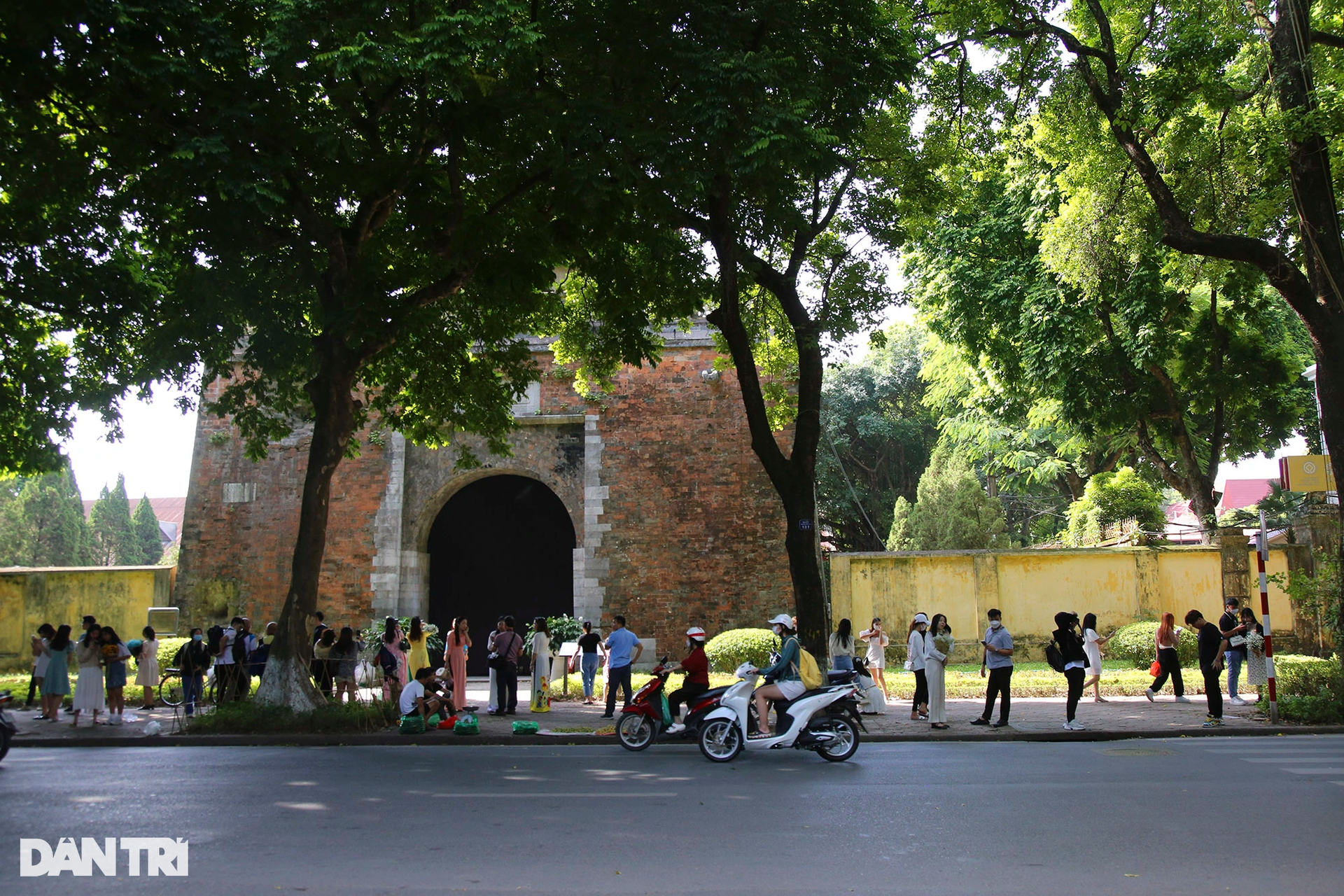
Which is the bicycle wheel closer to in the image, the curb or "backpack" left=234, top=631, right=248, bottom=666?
"backpack" left=234, top=631, right=248, bottom=666

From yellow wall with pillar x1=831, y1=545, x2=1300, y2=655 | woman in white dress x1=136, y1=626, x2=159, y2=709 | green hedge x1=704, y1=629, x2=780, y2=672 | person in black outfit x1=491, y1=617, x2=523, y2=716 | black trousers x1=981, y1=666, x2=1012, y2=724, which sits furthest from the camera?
yellow wall with pillar x1=831, y1=545, x2=1300, y2=655

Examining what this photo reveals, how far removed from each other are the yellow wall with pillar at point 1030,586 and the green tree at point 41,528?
49150mm

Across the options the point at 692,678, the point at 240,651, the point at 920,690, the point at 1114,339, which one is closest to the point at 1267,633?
the point at 920,690

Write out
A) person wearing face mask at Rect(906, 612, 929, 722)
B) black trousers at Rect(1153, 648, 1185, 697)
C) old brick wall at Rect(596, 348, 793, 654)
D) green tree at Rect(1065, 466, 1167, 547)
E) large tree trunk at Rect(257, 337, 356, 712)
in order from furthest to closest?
green tree at Rect(1065, 466, 1167, 547), old brick wall at Rect(596, 348, 793, 654), black trousers at Rect(1153, 648, 1185, 697), person wearing face mask at Rect(906, 612, 929, 722), large tree trunk at Rect(257, 337, 356, 712)

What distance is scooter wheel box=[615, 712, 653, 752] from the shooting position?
438 inches

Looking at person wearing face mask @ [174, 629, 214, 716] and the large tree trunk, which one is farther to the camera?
person wearing face mask @ [174, 629, 214, 716]

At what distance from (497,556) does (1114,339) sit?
51.9 ft

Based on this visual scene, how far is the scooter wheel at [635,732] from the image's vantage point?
11.1m

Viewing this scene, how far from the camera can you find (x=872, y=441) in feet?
140

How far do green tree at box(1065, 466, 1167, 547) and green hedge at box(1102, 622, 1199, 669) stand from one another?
382cm

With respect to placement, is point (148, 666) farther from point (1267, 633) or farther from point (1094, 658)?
point (1267, 633)

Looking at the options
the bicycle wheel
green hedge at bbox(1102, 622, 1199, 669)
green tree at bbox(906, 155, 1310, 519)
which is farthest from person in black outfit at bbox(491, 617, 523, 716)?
green tree at bbox(906, 155, 1310, 519)

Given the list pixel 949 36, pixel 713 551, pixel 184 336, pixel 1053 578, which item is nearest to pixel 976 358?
pixel 1053 578

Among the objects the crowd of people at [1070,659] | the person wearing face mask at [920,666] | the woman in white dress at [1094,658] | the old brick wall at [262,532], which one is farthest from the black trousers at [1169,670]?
the old brick wall at [262,532]
